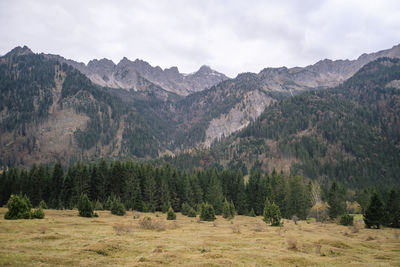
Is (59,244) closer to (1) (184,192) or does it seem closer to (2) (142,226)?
(2) (142,226)

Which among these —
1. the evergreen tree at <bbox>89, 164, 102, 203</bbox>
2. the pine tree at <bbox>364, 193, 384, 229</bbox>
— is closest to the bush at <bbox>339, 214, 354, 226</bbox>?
the pine tree at <bbox>364, 193, 384, 229</bbox>

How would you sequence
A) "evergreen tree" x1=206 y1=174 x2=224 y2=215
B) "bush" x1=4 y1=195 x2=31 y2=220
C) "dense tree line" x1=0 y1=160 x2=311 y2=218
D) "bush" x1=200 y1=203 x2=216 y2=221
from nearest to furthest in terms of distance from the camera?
1. "bush" x1=4 y1=195 x2=31 y2=220
2. "bush" x1=200 y1=203 x2=216 y2=221
3. "dense tree line" x1=0 y1=160 x2=311 y2=218
4. "evergreen tree" x1=206 y1=174 x2=224 y2=215

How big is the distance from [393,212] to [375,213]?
6.64 metres

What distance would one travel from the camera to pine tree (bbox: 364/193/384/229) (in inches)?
2365

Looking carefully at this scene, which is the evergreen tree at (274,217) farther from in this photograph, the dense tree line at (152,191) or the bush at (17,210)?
the bush at (17,210)

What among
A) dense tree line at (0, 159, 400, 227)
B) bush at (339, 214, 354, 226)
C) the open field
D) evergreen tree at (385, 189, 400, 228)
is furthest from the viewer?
dense tree line at (0, 159, 400, 227)

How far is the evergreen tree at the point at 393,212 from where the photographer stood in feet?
205

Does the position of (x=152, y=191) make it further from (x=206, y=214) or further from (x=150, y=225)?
(x=150, y=225)

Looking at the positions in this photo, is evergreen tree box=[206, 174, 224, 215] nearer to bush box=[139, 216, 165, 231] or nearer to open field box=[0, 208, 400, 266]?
bush box=[139, 216, 165, 231]

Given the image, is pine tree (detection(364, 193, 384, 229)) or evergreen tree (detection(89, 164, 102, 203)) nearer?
pine tree (detection(364, 193, 384, 229))

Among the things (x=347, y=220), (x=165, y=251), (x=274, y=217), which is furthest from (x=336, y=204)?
(x=165, y=251)

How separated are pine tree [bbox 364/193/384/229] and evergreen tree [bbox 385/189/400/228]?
394 centimetres

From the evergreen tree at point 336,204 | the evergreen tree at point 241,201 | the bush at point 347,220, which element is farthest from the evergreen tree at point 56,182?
the evergreen tree at point 336,204

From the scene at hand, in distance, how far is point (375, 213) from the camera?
198 feet
